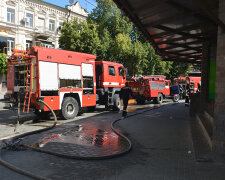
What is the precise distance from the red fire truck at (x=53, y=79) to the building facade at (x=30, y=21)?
1588 centimetres

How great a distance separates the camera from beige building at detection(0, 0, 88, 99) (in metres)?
26.5

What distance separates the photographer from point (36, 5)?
2973 cm

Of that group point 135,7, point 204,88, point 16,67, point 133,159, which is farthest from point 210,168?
point 16,67

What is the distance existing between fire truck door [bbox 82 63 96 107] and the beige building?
15.6 meters

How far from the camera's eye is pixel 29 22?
96.4 ft

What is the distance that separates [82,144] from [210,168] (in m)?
3.14

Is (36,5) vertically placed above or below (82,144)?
above

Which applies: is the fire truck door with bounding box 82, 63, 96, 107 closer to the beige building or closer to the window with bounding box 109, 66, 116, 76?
the window with bounding box 109, 66, 116, 76

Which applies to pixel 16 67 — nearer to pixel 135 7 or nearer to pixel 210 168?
pixel 135 7

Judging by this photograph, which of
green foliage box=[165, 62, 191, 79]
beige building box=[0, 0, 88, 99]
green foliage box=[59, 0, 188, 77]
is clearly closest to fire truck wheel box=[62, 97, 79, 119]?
green foliage box=[59, 0, 188, 77]

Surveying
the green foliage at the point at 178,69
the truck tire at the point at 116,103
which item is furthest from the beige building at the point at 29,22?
the green foliage at the point at 178,69

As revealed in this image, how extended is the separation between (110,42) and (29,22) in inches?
452

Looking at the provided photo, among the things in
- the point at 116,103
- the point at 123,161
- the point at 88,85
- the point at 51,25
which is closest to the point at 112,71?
the point at 116,103

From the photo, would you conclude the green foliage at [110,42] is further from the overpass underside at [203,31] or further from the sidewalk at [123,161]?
the sidewalk at [123,161]
